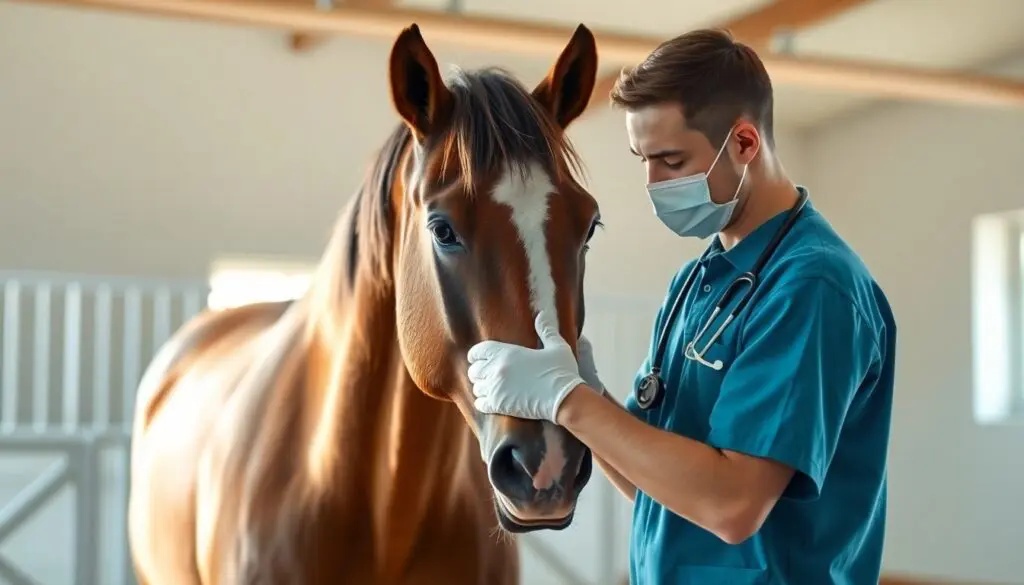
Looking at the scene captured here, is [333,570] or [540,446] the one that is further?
[333,570]

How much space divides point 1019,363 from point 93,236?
5053mm

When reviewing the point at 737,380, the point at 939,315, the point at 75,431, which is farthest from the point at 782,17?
the point at 737,380

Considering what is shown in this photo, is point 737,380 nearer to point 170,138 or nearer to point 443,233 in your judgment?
point 443,233

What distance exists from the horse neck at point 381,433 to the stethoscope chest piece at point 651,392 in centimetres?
29

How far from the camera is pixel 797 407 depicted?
1142 mm

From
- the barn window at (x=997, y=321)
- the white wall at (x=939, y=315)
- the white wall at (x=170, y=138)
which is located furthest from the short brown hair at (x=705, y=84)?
the barn window at (x=997, y=321)

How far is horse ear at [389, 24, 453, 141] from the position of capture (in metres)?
1.37

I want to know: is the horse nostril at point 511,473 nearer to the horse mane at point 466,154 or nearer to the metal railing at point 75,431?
the horse mane at point 466,154

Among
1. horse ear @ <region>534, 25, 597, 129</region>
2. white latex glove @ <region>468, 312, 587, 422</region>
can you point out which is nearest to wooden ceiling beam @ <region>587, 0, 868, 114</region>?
horse ear @ <region>534, 25, 597, 129</region>

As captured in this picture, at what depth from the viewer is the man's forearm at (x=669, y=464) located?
1122 millimetres

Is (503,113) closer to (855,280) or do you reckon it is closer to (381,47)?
(855,280)

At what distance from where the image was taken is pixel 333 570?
151cm

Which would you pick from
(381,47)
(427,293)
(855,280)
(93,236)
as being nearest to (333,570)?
(427,293)

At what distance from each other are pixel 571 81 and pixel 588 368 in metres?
0.41
